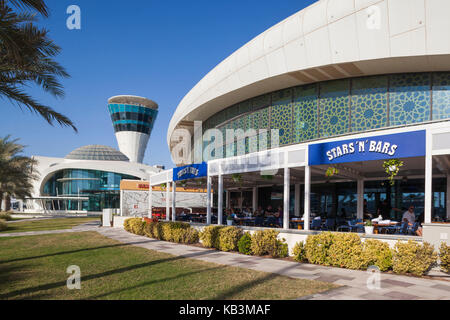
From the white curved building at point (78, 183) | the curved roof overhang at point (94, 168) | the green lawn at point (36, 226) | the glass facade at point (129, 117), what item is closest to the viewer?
the green lawn at point (36, 226)

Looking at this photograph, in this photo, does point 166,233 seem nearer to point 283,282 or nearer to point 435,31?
point 283,282

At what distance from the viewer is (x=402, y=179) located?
56.0 ft

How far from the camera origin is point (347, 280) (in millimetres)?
8406

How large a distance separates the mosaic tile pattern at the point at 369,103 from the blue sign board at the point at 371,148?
371 cm

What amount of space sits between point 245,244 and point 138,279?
5399 millimetres

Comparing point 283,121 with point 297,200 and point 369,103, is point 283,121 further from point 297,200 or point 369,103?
point 297,200

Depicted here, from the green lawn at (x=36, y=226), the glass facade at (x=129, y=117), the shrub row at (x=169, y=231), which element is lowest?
the green lawn at (x=36, y=226)

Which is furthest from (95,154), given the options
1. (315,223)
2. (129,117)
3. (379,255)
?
(379,255)

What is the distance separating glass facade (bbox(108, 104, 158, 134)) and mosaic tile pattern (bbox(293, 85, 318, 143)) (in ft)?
300

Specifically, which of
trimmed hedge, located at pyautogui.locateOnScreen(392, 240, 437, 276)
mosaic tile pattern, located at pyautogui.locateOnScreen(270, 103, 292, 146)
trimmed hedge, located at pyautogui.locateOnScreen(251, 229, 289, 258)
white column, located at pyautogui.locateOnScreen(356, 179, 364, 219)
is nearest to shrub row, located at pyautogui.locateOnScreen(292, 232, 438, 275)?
trimmed hedge, located at pyautogui.locateOnScreen(392, 240, 437, 276)

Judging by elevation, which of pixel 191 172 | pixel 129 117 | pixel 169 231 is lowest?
pixel 169 231

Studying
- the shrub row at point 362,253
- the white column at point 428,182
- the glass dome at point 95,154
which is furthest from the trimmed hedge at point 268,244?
the glass dome at point 95,154

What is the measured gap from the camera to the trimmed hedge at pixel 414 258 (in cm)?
891

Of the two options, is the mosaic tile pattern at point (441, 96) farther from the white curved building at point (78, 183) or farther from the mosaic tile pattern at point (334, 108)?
the white curved building at point (78, 183)
